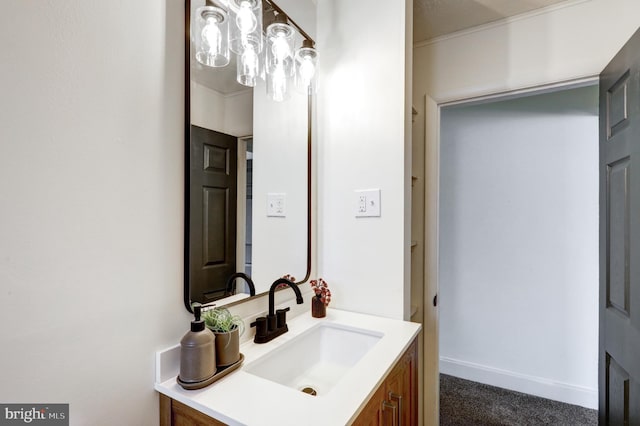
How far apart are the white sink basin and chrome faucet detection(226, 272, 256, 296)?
9.3 inches

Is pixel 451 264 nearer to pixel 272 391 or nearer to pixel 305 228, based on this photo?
pixel 305 228

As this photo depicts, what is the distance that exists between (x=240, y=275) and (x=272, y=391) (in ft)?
1.44

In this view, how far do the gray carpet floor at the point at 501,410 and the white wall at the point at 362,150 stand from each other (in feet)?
4.25

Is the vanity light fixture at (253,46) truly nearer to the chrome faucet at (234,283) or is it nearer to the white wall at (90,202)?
the white wall at (90,202)

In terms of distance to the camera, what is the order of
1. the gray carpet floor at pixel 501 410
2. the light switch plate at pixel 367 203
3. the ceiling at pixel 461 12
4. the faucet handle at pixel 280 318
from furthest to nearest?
the gray carpet floor at pixel 501 410 < the ceiling at pixel 461 12 < the light switch plate at pixel 367 203 < the faucet handle at pixel 280 318

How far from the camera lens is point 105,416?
2.39 feet

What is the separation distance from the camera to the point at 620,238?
135cm

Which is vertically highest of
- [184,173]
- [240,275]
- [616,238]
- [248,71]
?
[248,71]

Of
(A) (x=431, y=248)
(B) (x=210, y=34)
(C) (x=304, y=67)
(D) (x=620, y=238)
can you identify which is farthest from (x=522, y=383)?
(B) (x=210, y=34)

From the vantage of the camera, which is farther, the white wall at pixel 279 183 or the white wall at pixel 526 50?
the white wall at pixel 526 50

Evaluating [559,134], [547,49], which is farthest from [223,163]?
[559,134]

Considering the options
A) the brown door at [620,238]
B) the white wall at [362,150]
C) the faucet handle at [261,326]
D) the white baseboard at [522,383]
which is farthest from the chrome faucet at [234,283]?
the white baseboard at [522,383]

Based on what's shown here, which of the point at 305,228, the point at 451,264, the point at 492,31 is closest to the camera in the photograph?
the point at 305,228

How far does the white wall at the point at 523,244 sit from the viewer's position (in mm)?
2162
